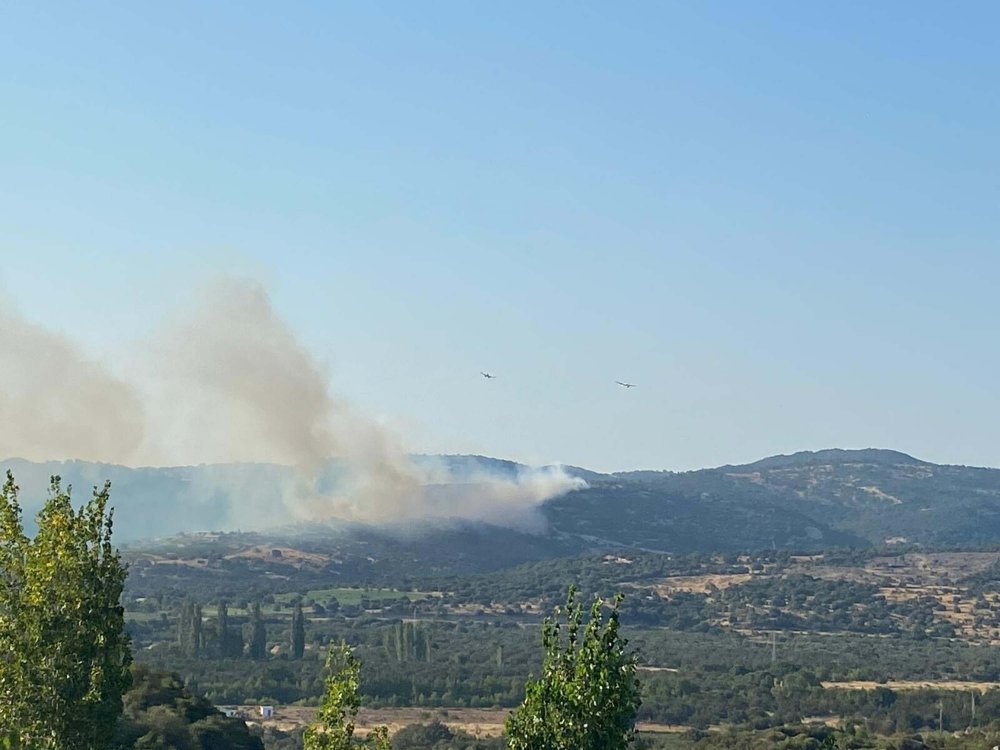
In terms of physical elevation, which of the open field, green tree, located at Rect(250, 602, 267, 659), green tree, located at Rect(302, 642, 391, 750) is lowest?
the open field

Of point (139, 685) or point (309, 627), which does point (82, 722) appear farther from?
point (309, 627)

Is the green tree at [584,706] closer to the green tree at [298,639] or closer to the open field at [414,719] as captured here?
the open field at [414,719]

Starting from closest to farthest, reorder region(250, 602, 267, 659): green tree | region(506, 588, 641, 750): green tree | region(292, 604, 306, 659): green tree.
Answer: region(506, 588, 641, 750): green tree
region(250, 602, 267, 659): green tree
region(292, 604, 306, 659): green tree

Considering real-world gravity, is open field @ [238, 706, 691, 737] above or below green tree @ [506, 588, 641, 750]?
below

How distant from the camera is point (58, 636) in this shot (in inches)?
1473

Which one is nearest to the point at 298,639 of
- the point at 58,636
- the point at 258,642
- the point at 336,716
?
the point at 258,642

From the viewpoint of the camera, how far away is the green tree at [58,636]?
37.0 m

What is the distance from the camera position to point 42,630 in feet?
122

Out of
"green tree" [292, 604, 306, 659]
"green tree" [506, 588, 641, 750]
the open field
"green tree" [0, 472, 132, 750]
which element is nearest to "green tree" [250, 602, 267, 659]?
"green tree" [292, 604, 306, 659]

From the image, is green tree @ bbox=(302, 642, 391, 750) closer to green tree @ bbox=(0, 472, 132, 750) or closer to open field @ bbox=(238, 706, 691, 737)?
green tree @ bbox=(0, 472, 132, 750)

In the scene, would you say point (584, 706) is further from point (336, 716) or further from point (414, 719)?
point (414, 719)

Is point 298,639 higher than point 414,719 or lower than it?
higher

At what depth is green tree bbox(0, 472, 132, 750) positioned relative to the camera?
36969 millimetres

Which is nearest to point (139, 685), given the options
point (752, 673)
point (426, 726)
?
point (426, 726)
